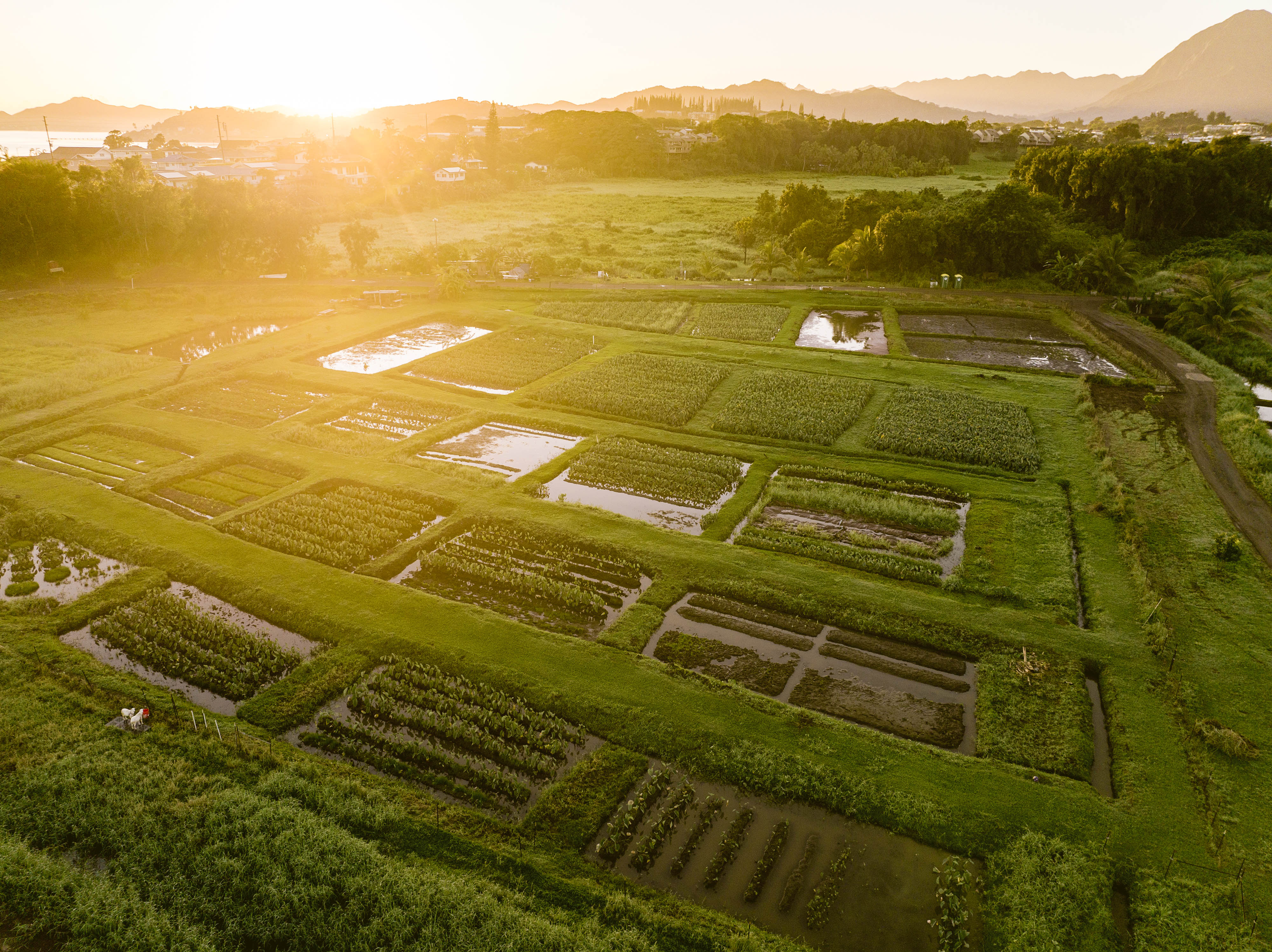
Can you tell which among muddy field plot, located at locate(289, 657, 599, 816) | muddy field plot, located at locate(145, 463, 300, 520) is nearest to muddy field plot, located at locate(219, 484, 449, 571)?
muddy field plot, located at locate(145, 463, 300, 520)

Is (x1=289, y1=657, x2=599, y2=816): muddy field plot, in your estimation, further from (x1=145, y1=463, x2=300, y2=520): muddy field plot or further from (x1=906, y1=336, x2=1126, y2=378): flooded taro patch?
(x1=906, y1=336, x2=1126, y2=378): flooded taro patch

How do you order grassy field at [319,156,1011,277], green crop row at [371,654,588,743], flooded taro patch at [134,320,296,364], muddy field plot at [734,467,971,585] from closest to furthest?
green crop row at [371,654,588,743]
muddy field plot at [734,467,971,585]
flooded taro patch at [134,320,296,364]
grassy field at [319,156,1011,277]

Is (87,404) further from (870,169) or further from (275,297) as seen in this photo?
(870,169)

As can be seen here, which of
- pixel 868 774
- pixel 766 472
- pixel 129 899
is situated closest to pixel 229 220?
pixel 766 472

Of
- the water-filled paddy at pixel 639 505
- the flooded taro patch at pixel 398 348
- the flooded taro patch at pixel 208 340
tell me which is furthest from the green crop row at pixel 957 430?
the flooded taro patch at pixel 208 340

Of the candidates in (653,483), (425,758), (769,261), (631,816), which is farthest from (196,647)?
(769,261)

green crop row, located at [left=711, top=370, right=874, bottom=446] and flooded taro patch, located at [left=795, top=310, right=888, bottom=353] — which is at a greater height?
flooded taro patch, located at [left=795, top=310, right=888, bottom=353]

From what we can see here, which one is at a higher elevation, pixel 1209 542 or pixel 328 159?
pixel 328 159
